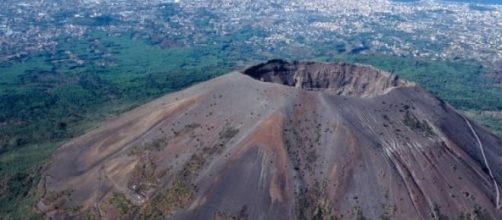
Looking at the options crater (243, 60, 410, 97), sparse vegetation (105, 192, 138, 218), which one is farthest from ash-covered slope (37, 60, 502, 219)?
crater (243, 60, 410, 97)

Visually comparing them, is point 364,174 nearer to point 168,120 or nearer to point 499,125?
point 168,120

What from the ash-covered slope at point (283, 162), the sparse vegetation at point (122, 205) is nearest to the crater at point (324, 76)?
the ash-covered slope at point (283, 162)

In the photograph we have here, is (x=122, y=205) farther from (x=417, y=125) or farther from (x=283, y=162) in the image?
(x=417, y=125)

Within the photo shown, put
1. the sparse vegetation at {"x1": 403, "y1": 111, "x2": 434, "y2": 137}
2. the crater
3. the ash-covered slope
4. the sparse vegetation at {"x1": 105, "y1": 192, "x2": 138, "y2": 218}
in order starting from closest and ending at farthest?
1. the ash-covered slope
2. the sparse vegetation at {"x1": 105, "y1": 192, "x2": 138, "y2": 218}
3. the sparse vegetation at {"x1": 403, "y1": 111, "x2": 434, "y2": 137}
4. the crater

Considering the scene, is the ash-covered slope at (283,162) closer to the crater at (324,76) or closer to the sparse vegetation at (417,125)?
the sparse vegetation at (417,125)

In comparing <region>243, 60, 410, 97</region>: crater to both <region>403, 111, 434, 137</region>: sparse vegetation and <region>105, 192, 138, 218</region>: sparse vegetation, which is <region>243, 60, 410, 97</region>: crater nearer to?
<region>403, 111, 434, 137</region>: sparse vegetation

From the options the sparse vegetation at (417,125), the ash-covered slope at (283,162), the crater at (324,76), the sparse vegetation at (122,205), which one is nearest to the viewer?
the ash-covered slope at (283,162)

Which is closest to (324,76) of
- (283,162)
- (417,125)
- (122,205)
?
(417,125)
